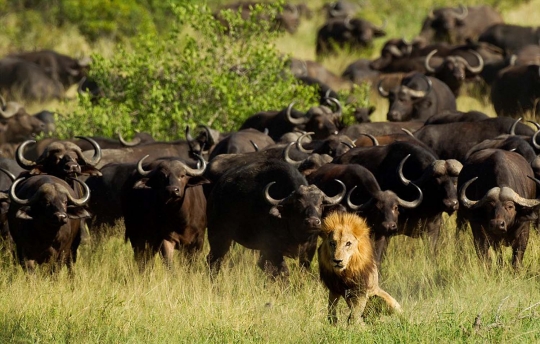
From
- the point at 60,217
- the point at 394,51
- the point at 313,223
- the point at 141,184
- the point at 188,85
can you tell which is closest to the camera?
the point at 313,223

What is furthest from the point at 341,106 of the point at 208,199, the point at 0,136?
the point at 208,199

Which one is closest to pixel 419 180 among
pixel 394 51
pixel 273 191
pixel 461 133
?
pixel 273 191

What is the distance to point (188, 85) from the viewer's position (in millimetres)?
18938

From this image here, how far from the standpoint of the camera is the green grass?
28.5 ft

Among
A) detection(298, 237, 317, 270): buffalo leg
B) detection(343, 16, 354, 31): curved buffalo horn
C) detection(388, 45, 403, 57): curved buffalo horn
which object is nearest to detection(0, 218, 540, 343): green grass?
detection(298, 237, 317, 270): buffalo leg

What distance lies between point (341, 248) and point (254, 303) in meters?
1.77

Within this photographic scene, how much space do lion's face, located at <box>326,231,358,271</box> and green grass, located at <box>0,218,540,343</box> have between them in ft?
1.64

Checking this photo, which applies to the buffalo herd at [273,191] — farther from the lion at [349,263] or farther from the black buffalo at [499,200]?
the lion at [349,263]

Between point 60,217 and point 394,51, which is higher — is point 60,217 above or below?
above

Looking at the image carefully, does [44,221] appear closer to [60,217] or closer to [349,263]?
[60,217]

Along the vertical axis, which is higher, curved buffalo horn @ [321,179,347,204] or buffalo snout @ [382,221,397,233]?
curved buffalo horn @ [321,179,347,204]

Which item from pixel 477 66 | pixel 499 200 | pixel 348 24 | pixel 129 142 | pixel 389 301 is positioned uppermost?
pixel 389 301

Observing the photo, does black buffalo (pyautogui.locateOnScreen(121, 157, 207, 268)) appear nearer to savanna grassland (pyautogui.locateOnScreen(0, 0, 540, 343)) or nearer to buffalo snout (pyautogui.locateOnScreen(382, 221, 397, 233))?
savanna grassland (pyautogui.locateOnScreen(0, 0, 540, 343))

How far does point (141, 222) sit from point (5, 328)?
3.52 m
